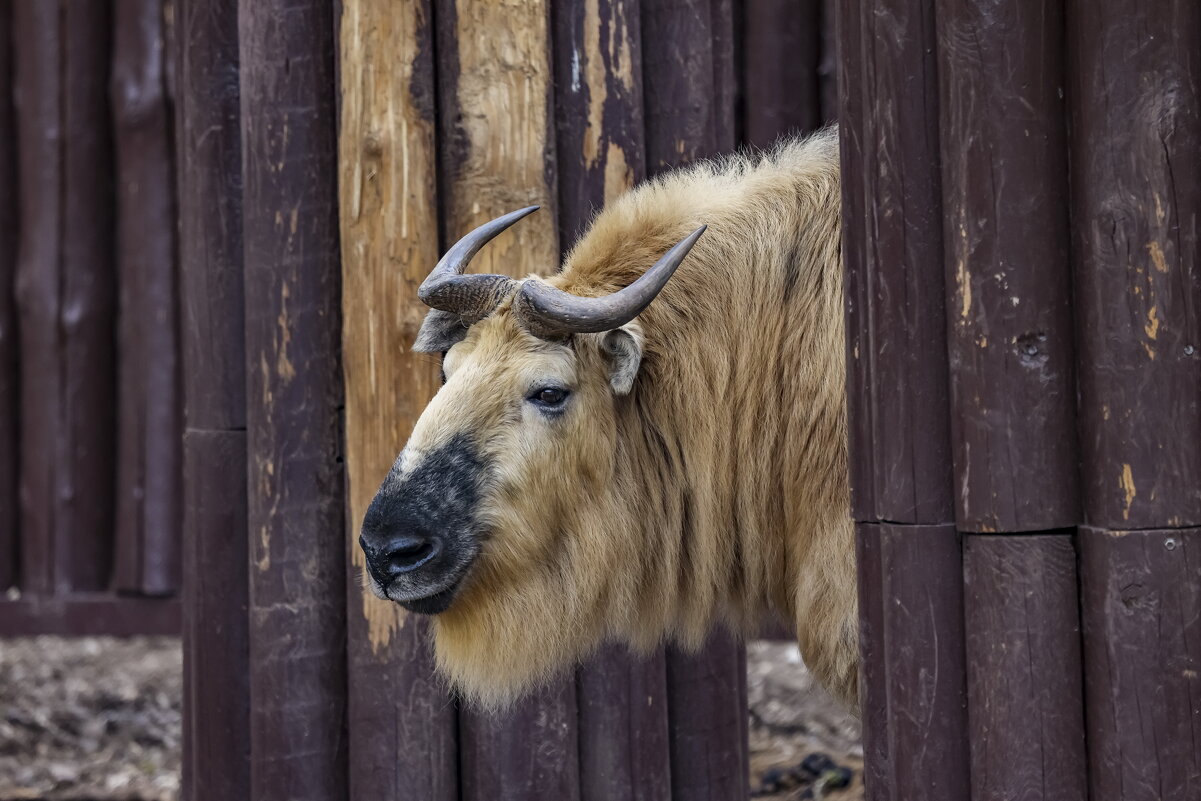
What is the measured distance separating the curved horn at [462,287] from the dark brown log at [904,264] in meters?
1.10

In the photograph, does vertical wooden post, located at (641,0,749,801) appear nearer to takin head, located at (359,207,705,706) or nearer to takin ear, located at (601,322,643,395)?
takin head, located at (359,207,705,706)

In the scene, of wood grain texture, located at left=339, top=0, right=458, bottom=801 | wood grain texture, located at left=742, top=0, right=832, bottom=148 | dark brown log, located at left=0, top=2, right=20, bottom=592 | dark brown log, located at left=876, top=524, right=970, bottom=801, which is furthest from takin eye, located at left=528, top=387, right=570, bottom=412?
dark brown log, located at left=0, top=2, right=20, bottom=592

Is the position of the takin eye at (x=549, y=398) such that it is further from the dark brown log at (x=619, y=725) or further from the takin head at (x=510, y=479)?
the dark brown log at (x=619, y=725)

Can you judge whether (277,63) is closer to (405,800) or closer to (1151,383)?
(405,800)

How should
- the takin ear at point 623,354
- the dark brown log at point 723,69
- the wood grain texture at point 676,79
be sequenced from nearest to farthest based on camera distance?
the takin ear at point 623,354 → the wood grain texture at point 676,79 → the dark brown log at point 723,69

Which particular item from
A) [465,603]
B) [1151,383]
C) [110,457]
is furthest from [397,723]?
[110,457]

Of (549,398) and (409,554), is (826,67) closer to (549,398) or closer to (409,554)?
(549,398)

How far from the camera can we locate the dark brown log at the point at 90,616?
24.7 feet

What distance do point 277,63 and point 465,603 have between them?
71.3 inches

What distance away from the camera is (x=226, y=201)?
4293 mm

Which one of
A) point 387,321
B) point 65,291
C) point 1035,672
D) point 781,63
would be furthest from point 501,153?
point 65,291

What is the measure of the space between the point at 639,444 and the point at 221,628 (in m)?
1.66

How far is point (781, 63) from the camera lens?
22.7 feet

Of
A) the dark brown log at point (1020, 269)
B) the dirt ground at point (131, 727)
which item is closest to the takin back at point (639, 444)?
the dark brown log at point (1020, 269)
